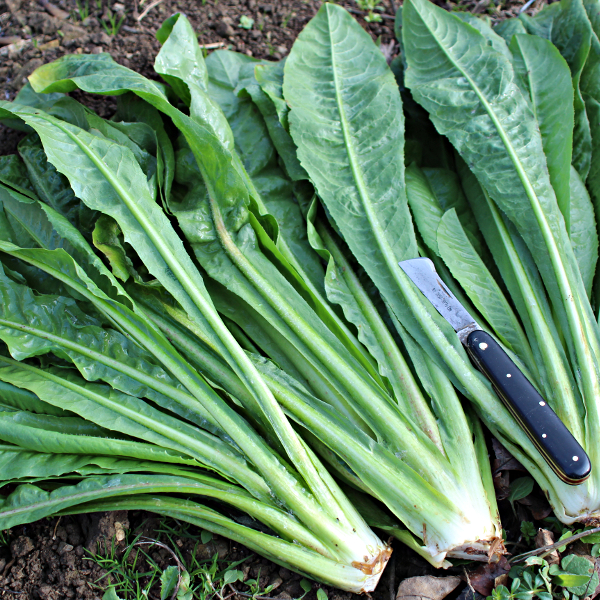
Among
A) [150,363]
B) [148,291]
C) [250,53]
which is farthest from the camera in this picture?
[250,53]

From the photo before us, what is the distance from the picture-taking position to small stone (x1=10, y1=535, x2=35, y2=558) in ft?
6.15

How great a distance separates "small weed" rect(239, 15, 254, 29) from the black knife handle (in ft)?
8.19

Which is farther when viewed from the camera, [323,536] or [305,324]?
[305,324]

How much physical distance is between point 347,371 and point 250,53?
88.7 inches

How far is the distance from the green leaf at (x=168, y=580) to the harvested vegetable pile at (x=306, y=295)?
20cm

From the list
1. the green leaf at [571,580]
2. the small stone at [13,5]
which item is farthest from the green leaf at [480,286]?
the small stone at [13,5]

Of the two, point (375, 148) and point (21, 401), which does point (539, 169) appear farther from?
point (21, 401)

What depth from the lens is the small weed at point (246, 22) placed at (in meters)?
3.16

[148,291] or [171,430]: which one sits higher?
[148,291]

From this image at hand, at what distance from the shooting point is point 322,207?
230cm

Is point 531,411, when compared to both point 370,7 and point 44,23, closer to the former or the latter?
point 370,7

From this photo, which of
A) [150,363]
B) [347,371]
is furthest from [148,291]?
[347,371]

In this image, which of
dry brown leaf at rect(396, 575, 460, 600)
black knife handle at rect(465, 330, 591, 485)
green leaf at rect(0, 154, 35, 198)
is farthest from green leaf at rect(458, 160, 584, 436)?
green leaf at rect(0, 154, 35, 198)

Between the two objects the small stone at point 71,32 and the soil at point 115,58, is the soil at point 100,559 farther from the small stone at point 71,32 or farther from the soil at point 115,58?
the small stone at point 71,32
